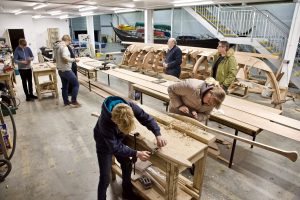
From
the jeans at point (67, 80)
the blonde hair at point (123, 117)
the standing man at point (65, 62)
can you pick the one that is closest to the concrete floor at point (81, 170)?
the jeans at point (67, 80)

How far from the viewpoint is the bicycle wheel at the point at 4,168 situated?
2.68m

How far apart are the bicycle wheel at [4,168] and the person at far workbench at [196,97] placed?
2.29 metres

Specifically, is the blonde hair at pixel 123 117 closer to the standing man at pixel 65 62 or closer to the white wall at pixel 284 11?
the standing man at pixel 65 62

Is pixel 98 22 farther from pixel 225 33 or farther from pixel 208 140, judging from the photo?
pixel 208 140

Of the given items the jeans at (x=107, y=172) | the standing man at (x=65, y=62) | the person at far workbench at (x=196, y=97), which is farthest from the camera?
the standing man at (x=65, y=62)

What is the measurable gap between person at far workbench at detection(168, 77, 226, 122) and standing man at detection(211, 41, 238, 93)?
1.23 m

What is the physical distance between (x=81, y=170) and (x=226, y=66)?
2841 mm

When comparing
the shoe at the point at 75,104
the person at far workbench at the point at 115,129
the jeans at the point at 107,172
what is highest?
the person at far workbench at the point at 115,129

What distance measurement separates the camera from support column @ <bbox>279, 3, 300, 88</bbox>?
5230 millimetres

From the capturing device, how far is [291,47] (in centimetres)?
544

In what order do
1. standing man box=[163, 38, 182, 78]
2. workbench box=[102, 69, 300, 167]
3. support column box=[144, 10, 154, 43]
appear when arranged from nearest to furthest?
workbench box=[102, 69, 300, 167], standing man box=[163, 38, 182, 78], support column box=[144, 10, 154, 43]

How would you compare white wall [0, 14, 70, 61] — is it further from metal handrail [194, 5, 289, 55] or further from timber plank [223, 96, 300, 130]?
timber plank [223, 96, 300, 130]

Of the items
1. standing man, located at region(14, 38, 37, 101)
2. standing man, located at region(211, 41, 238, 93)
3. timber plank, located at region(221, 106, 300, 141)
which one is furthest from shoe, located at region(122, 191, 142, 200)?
standing man, located at region(14, 38, 37, 101)

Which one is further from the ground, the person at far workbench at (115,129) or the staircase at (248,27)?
the staircase at (248,27)
